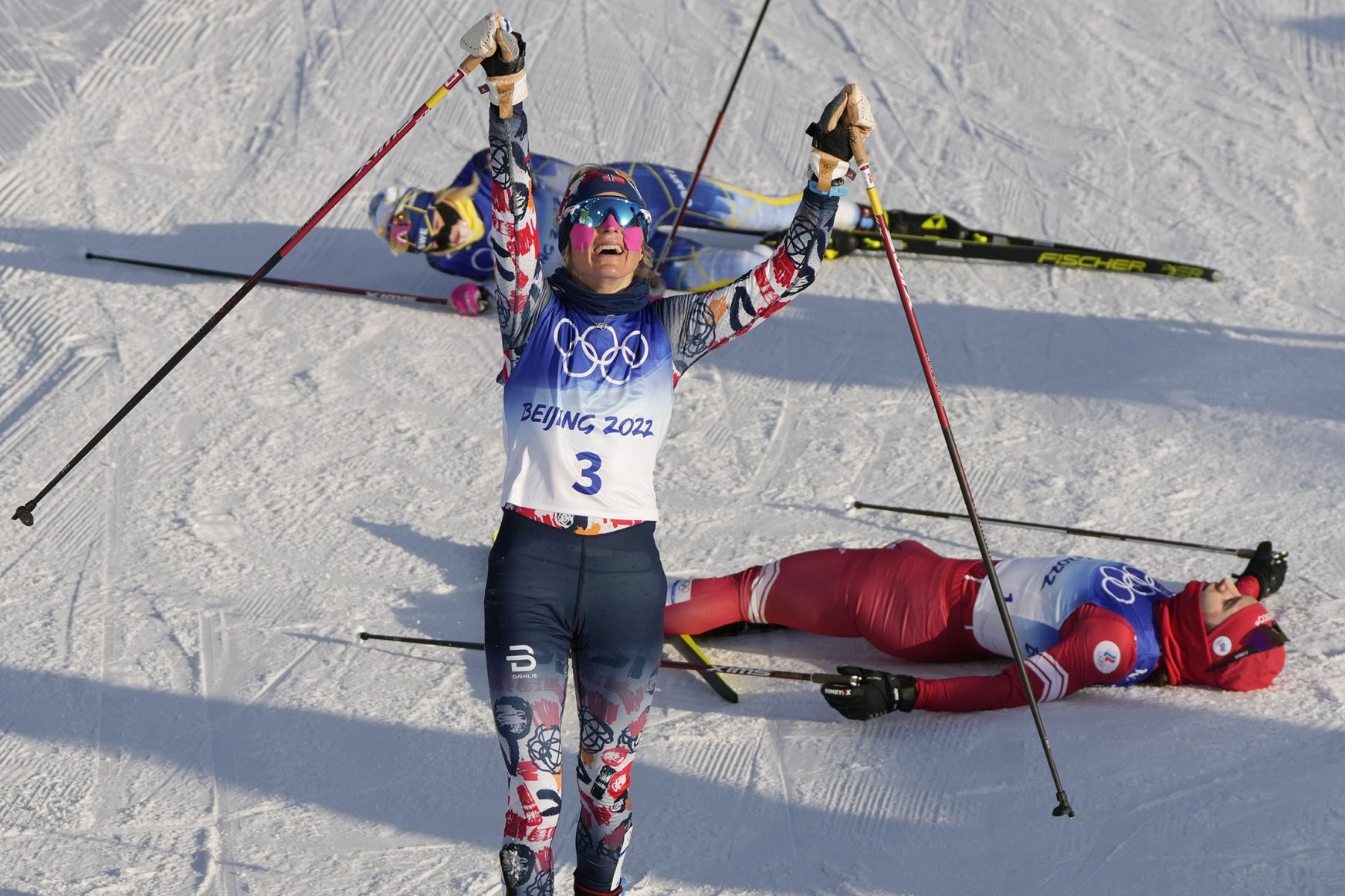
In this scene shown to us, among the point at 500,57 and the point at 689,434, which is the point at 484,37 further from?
the point at 689,434

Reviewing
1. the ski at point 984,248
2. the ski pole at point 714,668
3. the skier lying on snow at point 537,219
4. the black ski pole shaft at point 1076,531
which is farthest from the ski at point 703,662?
the ski at point 984,248

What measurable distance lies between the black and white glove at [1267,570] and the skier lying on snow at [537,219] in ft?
9.07

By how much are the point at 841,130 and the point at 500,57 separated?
2.36 ft

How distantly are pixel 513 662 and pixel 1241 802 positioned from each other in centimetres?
202

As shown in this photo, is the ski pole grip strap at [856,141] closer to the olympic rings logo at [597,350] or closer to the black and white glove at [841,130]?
the black and white glove at [841,130]

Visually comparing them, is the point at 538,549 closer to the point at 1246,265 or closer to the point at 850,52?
the point at 1246,265

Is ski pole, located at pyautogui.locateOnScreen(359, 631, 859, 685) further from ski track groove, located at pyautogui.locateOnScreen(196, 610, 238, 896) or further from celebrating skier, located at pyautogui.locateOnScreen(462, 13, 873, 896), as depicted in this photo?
celebrating skier, located at pyautogui.locateOnScreen(462, 13, 873, 896)

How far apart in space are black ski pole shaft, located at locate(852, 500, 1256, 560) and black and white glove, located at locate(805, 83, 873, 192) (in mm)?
2404

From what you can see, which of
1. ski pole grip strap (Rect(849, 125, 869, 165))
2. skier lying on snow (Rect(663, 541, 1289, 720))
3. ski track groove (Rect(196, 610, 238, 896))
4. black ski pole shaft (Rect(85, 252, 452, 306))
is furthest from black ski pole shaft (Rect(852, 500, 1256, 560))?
black ski pole shaft (Rect(85, 252, 452, 306))

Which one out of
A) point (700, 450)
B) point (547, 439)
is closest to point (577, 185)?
point (547, 439)

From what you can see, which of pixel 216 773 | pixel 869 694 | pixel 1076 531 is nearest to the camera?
pixel 869 694

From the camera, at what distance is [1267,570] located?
5035 millimetres

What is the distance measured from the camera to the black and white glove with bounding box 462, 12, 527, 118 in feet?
10.7

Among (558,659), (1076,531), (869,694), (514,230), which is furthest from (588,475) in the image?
(1076,531)
